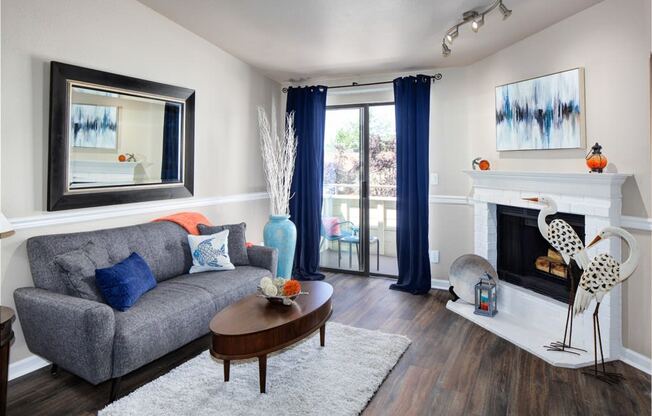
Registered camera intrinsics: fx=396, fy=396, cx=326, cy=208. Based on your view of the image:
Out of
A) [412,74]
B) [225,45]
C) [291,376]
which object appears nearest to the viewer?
[291,376]

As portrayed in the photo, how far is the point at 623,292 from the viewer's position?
2789 millimetres

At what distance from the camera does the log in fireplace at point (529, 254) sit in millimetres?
3269

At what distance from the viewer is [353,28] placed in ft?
11.3

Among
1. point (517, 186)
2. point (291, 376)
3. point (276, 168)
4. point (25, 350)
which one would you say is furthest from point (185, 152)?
point (517, 186)

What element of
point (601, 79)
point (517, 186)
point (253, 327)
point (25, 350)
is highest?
point (601, 79)

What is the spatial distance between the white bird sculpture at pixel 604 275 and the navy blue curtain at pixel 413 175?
1.91 metres

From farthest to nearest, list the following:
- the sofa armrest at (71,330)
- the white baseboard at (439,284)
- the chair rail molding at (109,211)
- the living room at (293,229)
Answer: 1. the white baseboard at (439,284)
2. the chair rail molding at (109,211)
3. the living room at (293,229)
4. the sofa armrest at (71,330)

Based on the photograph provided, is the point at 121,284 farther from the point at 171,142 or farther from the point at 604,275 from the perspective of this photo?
the point at 604,275

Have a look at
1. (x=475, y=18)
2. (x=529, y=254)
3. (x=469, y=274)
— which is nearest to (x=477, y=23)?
(x=475, y=18)

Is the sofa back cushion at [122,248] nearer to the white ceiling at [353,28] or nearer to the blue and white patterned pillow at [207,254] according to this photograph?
the blue and white patterned pillow at [207,254]

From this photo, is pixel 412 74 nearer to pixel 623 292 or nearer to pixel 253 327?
pixel 623 292

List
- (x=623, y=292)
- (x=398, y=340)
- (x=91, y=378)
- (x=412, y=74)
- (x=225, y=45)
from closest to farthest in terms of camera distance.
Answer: (x=91, y=378) < (x=623, y=292) < (x=398, y=340) < (x=225, y=45) < (x=412, y=74)

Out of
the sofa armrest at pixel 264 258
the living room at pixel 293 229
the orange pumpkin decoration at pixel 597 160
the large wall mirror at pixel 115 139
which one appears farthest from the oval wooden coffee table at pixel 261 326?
the orange pumpkin decoration at pixel 597 160

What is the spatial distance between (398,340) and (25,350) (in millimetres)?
2532
